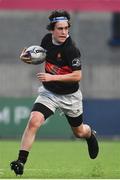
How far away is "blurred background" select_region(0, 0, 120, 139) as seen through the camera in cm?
2423

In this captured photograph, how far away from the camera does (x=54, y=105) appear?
13.3m

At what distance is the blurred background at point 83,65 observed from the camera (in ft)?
79.5

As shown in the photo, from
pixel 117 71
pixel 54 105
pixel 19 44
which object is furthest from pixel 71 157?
pixel 19 44

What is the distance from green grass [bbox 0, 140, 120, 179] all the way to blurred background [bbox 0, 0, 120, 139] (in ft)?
3.03

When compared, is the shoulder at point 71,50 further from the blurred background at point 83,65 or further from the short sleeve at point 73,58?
the blurred background at point 83,65

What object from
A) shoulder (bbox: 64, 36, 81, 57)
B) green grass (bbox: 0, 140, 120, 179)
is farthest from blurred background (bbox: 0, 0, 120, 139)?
shoulder (bbox: 64, 36, 81, 57)

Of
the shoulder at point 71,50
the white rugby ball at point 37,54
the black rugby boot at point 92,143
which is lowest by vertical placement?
the black rugby boot at point 92,143

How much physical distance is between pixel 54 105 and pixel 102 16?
22.5 meters

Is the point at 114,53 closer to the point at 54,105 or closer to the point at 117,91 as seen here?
the point at 117,91

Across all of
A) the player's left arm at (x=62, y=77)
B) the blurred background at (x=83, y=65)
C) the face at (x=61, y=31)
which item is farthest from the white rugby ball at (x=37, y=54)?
the blurred background at (x=83, y=65)

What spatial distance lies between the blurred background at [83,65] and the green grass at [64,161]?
3.03 feet

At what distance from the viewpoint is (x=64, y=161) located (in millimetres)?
16969

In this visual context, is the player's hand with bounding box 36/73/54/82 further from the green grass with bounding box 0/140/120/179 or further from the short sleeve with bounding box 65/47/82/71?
the green grass with bounding box 0/140/120/179

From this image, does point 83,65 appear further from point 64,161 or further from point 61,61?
point 61,61
